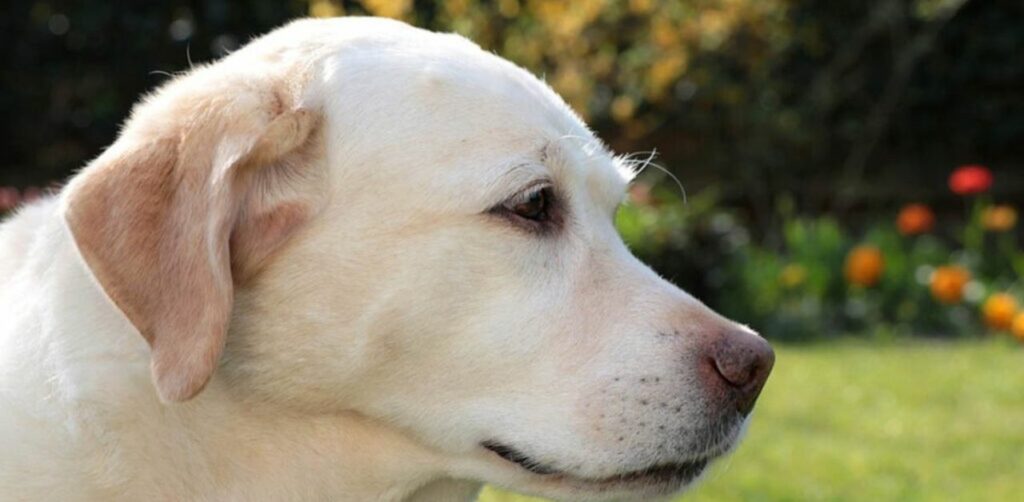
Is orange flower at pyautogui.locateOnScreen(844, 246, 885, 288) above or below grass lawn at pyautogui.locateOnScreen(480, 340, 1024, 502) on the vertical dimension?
below

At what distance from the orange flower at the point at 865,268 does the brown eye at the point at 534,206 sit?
6382mm

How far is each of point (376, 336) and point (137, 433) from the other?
0.44m

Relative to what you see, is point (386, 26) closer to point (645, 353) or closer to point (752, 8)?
point (645, 353)

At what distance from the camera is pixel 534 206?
2.64m

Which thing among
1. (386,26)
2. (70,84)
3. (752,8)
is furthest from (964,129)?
(386,26)

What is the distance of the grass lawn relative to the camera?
5.23m

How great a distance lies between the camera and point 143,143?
2.42 metres

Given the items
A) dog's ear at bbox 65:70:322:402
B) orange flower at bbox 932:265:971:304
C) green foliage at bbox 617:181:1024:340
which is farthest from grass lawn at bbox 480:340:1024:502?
dog's ear at bbox 65:70:322:402

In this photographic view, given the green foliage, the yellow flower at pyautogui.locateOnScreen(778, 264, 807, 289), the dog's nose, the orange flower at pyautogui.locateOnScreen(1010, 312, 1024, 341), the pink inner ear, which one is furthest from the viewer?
the yellow flower at pyautogui.locateOnScreen(778, 264, 807, 289)

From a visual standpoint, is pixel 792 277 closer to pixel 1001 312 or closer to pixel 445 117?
pixel 1001 312

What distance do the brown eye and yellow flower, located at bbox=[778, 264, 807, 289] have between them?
637 centimetres

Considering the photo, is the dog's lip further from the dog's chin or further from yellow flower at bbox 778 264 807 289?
yellow flower at bbox 778 264 807 289

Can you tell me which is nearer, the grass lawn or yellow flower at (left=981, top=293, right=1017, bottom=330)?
the grass lawn

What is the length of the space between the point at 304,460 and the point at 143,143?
0.63 metres
